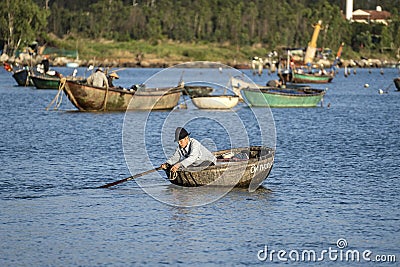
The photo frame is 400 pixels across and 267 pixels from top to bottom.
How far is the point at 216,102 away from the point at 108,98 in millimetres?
7451

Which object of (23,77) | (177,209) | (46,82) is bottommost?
(23,77)

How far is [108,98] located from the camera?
142 feet

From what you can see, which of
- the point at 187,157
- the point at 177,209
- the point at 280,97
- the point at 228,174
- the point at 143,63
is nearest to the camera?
the point at 177,209

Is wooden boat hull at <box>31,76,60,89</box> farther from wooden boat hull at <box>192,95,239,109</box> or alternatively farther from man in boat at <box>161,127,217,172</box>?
man in boat at <box>161,127,217,172</box>

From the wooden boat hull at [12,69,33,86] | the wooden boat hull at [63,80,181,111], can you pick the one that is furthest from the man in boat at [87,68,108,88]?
the wooden boat hull at [12,69,33,86]

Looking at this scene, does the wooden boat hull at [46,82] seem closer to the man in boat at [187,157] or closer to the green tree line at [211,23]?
the man in boat at [187,157]

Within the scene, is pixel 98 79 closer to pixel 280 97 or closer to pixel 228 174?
pixel 280 97

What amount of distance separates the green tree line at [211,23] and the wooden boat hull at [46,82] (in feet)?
223

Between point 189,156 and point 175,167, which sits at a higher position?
point 189,156

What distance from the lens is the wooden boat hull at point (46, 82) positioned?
65019mm

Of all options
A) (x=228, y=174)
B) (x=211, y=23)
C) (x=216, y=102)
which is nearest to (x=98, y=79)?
(x=216, y=102)

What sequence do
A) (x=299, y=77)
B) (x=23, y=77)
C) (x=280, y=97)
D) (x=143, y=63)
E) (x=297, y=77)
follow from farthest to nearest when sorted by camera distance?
(x=143, y=63) < (x=299, y=77) < (x=297, y=77) < (x=23, y=77) < (x=280, y=97)

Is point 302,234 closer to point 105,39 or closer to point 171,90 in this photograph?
point 171,90

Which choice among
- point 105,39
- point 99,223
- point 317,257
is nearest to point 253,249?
point 317,257
